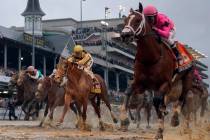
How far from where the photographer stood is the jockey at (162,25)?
1140 cm

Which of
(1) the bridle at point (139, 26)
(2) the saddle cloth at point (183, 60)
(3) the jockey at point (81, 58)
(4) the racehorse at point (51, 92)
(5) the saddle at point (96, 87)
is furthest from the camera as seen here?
(4) the racehorse at point (51, 92)

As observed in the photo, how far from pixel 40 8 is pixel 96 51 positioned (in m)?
12.5

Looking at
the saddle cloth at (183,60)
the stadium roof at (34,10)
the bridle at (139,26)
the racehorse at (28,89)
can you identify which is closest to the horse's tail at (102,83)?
the saddle cloth at (183,60)

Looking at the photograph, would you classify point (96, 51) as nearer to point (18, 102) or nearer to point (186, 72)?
point (18, 102)

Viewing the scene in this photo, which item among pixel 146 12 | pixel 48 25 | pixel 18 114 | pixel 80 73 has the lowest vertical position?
pixel 18 114

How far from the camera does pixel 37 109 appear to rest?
26.8 meters

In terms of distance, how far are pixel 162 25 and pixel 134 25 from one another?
1.42 m

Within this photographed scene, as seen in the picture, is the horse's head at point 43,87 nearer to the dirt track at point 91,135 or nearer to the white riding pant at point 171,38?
the dirt track at point 91,135

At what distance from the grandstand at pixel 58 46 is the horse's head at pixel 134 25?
24007mm

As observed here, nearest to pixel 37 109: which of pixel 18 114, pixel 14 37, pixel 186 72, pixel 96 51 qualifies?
pixel 18 114

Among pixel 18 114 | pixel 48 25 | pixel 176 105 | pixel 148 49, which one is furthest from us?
pixel 48 25

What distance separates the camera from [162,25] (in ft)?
38.8

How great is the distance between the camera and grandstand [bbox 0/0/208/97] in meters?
57.5

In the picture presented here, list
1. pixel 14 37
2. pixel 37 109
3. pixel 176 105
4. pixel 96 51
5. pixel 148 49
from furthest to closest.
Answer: pixel 96 51, pixel 14 37, pixel 37 109, pixel 176 105, pixel 148 49
